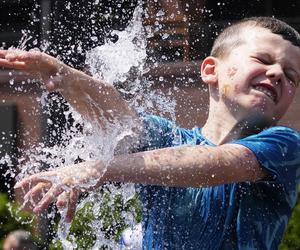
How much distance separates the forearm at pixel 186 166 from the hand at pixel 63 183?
0.06 metres

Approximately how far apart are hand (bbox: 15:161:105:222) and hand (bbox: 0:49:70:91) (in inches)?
11.7

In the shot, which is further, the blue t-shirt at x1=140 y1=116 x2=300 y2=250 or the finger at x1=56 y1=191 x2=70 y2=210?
the blue t-shirt at x1=140 y1=116 x2=300 y2=250

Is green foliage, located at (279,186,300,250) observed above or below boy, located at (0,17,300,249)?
below

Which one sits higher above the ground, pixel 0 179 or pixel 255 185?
pixel 255 185

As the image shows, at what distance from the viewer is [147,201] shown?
11.9ft

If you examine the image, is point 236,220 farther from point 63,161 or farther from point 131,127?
point 63,161

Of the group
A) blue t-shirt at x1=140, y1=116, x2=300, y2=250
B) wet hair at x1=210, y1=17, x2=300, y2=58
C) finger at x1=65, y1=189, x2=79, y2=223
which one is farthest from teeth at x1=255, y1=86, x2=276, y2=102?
finger at x1=65, y1=189, x2=79, y2=223

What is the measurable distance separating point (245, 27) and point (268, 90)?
38cm

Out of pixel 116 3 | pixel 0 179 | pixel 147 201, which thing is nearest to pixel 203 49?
pixel 116 3

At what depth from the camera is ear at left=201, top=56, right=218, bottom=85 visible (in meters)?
3.87

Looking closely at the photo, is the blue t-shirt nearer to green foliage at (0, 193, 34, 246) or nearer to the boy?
the boy

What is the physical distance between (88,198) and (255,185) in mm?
989

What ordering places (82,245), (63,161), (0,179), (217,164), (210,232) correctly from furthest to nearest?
(0,179) → (82,245) → (63,161) → (210,232) → (217,164)

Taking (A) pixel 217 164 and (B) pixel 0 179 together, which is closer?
(A) pixel 217 164
